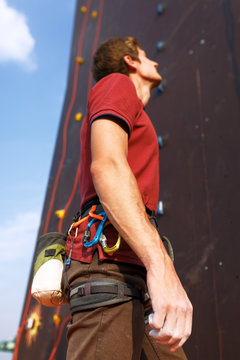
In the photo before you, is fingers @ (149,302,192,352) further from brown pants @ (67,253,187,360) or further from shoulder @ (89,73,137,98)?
shoulder @ (89,73,137,98)

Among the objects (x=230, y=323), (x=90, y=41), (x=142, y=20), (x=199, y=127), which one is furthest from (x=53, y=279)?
(x=90, y=41)

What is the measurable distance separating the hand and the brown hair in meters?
0.77

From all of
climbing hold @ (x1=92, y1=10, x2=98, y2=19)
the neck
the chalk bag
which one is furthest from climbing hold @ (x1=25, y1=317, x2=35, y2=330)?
climbing hold @ (x1=92, y1=10, x2=98, y2=19)

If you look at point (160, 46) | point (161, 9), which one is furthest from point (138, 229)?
point (161, 9)

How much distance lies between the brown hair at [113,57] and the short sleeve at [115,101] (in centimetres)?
30

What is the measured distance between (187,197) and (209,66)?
29.2 inches

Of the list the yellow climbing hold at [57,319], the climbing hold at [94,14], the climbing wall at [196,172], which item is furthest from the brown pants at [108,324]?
the climbing hold at [94,14]

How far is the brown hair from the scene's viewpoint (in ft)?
3.80

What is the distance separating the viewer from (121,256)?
0.70 m

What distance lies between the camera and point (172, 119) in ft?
6.61

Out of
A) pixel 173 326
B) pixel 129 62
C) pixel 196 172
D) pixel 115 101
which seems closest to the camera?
pixel 173 326

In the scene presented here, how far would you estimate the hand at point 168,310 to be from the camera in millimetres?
541

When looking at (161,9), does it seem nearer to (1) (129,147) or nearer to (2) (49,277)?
(1) (129,147)

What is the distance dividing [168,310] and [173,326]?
0.02 meters
